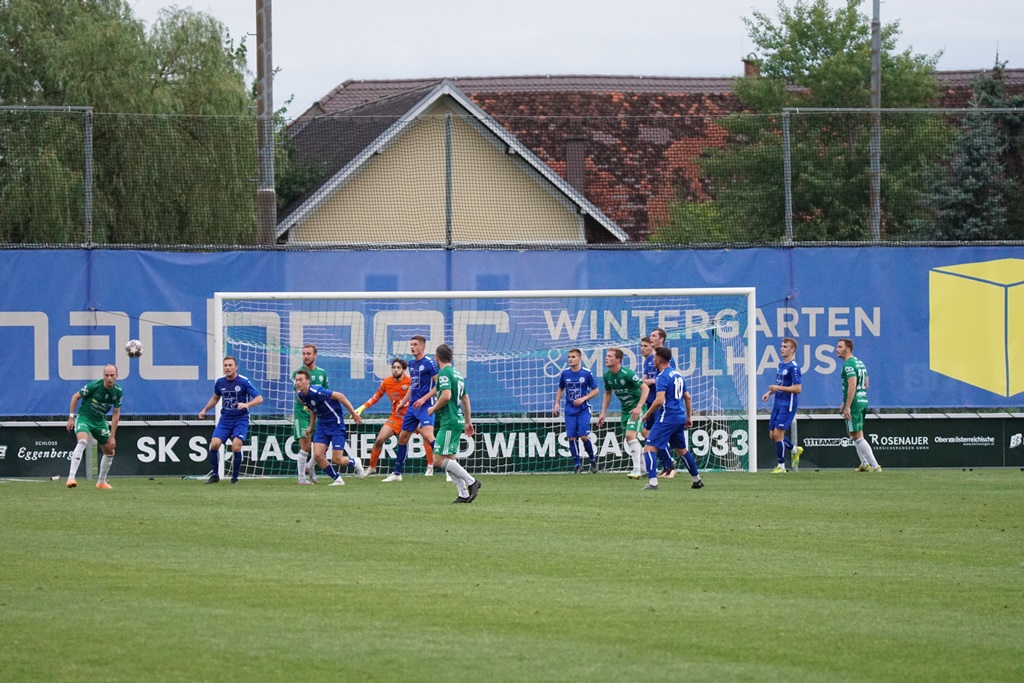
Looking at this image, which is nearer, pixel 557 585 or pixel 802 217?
pixel 557 585

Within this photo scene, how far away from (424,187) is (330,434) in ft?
15.0

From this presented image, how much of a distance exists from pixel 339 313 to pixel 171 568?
480 inches

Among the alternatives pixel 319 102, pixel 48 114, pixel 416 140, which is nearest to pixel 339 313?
pixel 416 140

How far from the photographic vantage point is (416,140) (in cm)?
2295

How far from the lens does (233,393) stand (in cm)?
2064

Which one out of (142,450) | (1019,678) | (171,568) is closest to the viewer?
(1019,678)

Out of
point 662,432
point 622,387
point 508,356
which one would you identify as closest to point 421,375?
point 508,356

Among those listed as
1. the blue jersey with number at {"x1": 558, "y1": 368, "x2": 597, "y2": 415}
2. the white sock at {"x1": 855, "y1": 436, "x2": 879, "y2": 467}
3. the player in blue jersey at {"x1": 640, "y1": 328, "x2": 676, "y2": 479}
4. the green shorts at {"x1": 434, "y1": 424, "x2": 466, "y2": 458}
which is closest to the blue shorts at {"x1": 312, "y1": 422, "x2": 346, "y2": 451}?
the green shorts at {"x1": 434, "y1": 424, "x2": 466, "y2": 458}

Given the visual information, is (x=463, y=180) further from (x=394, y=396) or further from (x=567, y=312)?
(x=394, y=396)

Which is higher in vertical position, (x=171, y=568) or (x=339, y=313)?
(x=339, y=313)

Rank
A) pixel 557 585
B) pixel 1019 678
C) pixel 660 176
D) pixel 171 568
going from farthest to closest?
pixel 660 176, pixel 171 568, pixel 557 585, pixel 1019 678

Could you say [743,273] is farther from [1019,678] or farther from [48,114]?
[1019,678]

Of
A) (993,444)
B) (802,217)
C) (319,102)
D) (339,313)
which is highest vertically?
(319,102)

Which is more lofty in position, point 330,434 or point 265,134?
point 265,134
